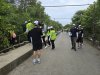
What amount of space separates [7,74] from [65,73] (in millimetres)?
2370

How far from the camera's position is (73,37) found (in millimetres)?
26016

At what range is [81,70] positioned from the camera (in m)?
14.8

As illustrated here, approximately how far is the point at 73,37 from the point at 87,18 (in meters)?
17.7

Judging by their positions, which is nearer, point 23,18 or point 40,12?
point 23,18

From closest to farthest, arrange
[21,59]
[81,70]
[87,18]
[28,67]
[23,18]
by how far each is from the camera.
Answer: [81,70]
[28,67]
[21,59]
[87,18]
[23,18]

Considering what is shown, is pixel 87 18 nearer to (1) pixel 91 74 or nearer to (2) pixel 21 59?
(2) pixel 21 59

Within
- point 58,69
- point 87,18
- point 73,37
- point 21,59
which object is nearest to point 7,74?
point 58,69

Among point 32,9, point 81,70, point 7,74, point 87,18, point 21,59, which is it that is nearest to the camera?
point 7,74

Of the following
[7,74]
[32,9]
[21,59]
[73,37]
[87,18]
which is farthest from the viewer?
[32,9]

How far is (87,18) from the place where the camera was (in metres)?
43.3

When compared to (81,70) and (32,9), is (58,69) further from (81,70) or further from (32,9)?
(32,9)

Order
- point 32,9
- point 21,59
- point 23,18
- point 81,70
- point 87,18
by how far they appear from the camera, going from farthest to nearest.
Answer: point 32,9, point 23,18, point 87,18, point 21,59, point 81,70

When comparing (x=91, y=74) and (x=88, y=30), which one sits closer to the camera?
(x=91, y=74)

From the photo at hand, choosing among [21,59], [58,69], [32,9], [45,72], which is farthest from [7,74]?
[32,9]
